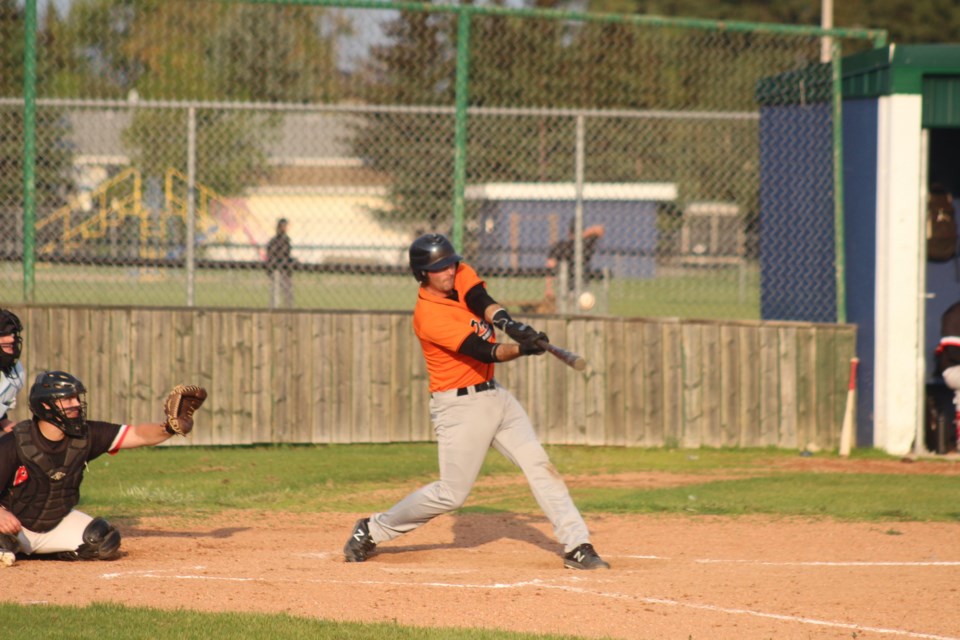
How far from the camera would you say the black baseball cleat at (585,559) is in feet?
23.9

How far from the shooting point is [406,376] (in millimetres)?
12258

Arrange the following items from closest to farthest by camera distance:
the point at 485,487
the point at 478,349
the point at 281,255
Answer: the point at 478,349, the point at 485,487, the point at 281,255

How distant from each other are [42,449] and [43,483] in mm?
229

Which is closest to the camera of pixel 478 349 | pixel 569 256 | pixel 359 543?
pixel 478 349

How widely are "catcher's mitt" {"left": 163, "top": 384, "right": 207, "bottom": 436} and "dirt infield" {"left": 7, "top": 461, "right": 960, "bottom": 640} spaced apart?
798 mm

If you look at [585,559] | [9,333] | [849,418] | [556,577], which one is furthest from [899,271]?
[9,333]

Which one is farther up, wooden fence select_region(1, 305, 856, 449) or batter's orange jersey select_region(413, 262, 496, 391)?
batter's orange jersey select_region(413, 262, 496, 391)


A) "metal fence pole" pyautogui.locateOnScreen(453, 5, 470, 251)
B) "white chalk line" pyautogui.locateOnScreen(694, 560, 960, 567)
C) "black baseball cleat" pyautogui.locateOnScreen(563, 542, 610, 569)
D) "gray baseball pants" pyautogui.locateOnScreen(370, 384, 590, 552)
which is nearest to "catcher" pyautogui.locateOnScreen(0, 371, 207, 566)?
"gray baseball pants" pyautogui.locateOnScreen(370, 384, 590, 552)

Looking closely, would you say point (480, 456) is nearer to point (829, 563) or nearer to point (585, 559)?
point (585, 559)

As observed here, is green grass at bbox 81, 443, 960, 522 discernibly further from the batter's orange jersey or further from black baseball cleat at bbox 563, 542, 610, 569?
the batter's orange jersey

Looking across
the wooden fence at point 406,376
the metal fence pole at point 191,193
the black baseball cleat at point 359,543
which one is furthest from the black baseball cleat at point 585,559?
the metal fence pole at point 191,193

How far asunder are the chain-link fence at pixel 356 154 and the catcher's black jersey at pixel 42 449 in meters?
4.47

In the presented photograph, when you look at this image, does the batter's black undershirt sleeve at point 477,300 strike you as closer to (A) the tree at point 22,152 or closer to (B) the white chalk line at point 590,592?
(B) the white chalk line at point 590,592

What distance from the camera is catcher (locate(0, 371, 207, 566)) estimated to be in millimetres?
7125
